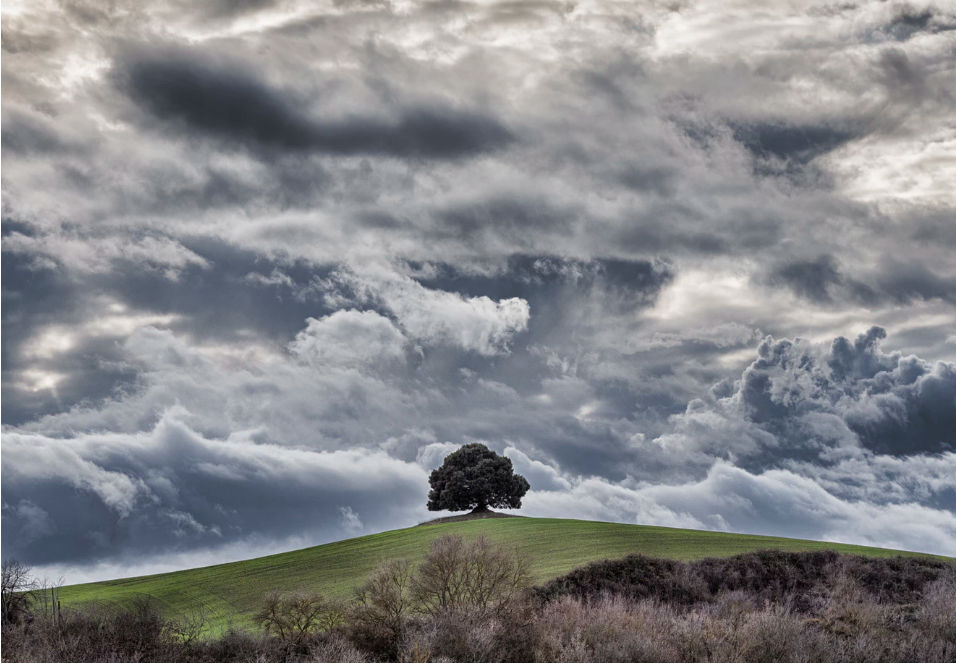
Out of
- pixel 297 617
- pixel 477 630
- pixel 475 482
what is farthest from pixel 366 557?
pixel 477 630

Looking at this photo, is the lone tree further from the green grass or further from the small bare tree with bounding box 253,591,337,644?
the small bare tree with bounding box 253,591,337,644

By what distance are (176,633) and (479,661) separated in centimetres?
1472

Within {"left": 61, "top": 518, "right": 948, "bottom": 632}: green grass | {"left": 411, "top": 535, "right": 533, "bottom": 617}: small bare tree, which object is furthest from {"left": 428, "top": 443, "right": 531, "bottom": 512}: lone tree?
{"left": 411, "top": 535, "right": 533, "bottom": 617}: small bare tree

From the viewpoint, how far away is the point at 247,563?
61.7 meters

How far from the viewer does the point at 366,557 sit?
58.5 meters

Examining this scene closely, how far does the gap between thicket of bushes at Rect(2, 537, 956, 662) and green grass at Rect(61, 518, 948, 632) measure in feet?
31.8

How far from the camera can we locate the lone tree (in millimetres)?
80500

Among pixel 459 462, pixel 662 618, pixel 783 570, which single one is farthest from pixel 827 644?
pixel 459 462

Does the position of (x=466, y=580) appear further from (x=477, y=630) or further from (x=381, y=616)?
(x=477, y=630)

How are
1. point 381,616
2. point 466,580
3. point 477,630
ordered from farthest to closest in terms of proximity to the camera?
point 466,580 < point 381,616 < point 477,630

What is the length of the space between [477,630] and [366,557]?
3275 centimetres

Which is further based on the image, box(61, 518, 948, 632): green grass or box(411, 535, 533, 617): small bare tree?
box(61, 518, 948, 632): green grass

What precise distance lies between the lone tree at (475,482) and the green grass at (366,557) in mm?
12124

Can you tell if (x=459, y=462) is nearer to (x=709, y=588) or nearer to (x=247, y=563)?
(x=247, y=563)
